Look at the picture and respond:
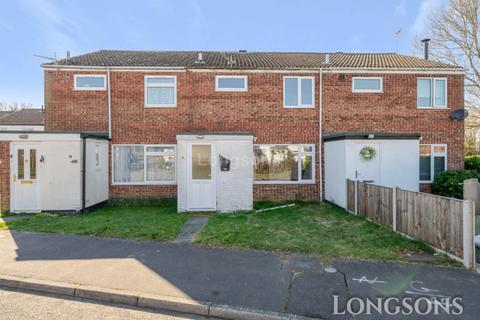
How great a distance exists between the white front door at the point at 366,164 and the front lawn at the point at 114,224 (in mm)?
5956

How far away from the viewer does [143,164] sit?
11250mm

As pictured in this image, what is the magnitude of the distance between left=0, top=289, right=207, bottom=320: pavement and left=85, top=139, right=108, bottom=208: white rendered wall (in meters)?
5.97

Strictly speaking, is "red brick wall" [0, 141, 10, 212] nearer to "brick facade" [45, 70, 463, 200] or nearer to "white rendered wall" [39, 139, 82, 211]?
"white rendered wall" [39, 139, 82, 211]

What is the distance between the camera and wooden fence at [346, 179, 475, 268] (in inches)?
191

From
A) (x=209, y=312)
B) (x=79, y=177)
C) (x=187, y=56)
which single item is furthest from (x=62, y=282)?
(x=187, y=56)

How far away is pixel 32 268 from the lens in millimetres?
4879

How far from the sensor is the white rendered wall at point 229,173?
9.46 m

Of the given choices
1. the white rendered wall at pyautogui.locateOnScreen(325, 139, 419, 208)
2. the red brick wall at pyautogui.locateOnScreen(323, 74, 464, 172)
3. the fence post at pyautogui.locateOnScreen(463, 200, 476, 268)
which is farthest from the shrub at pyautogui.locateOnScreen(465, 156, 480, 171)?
the fence post at pyautogui.locateOnScreen(463, 200, 476, 268)

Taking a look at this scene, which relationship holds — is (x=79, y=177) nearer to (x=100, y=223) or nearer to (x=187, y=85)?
(x=100, y=223)

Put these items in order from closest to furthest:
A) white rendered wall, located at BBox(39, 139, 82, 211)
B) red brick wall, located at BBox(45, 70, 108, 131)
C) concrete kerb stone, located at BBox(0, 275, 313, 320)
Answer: concrete kerb stone, located at BBox(0, 275, 313, 320)
white rendered wall, located at BBox(39, 139, 82, 211)
red brick wall, located at BBox(45, 70, 108, 131)

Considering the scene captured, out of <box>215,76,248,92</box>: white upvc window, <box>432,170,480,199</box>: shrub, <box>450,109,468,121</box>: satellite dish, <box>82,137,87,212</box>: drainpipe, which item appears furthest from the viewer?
<box>215,76,248,92</box>: white upvc window

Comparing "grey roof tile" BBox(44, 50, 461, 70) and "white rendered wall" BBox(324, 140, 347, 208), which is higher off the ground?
"grey roof tile" BBox(44, 50, 461, 70)

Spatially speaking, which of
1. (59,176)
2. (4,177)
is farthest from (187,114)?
(4,177)

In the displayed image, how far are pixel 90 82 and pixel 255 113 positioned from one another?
6.76 meters
